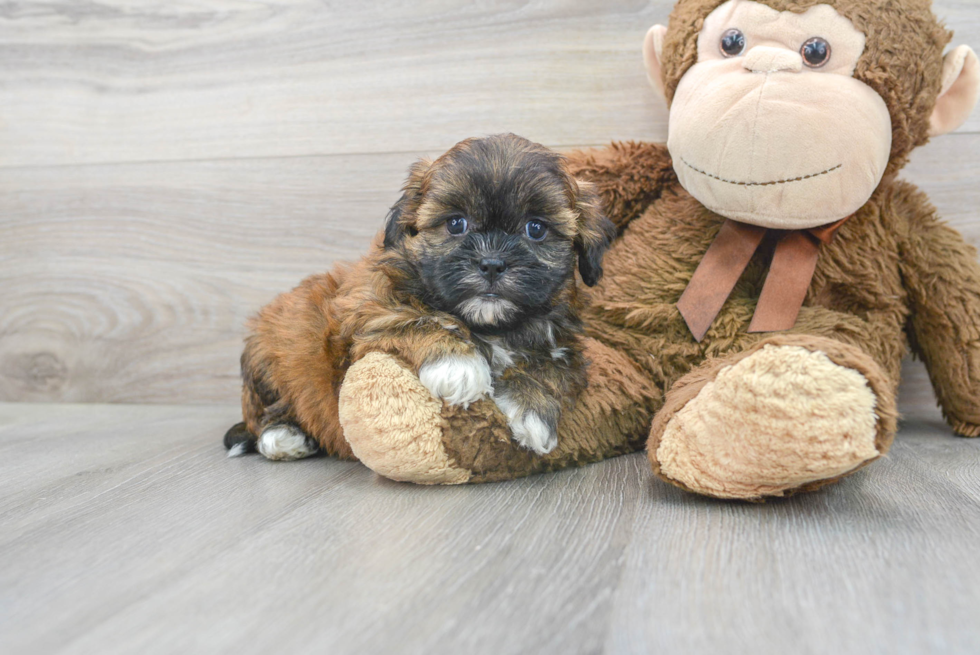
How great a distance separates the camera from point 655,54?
175 centimetres

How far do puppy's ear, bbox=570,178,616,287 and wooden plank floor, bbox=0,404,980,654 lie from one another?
15.7 inches

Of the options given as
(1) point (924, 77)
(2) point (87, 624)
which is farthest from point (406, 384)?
(1) point (924, 77)

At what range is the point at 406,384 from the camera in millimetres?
1280

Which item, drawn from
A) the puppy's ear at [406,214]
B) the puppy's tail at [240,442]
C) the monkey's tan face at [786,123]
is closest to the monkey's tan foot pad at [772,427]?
the monkey's tan face at [786,123]

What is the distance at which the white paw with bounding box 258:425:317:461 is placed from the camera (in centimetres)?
161

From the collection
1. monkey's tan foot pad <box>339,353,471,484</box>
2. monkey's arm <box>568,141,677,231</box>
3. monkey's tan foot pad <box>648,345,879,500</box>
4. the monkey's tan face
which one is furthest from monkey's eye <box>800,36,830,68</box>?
monkey's tan foot pad <box>339,353,471,484</box>

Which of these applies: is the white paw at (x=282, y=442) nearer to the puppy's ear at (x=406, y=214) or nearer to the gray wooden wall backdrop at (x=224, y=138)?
the puppy's ear at (x=406, y=214)

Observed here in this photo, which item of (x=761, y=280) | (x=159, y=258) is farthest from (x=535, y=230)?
(x=159, y=258)

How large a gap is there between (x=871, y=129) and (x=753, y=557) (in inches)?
35.2

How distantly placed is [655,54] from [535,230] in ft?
2.37

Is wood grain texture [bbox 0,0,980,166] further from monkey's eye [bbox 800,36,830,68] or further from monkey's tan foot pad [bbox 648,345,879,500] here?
monkey's tan foot pad [bbox 648,345,879,500]

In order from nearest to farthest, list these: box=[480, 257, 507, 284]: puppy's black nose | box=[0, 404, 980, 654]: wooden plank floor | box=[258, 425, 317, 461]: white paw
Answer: box=[0, 404, 980, 654]: wooden plank floor → box=[480, 257, 507, 284]: puppy's black nose → box=[258, 425, 317, 461]: white paw

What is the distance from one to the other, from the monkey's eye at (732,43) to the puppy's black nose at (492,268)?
706mm

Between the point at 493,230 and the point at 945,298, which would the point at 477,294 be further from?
the point at 945,298
